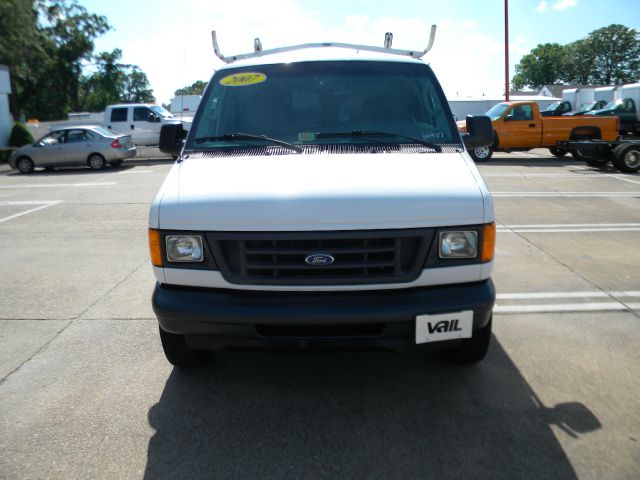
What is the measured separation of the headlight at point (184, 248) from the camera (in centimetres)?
304

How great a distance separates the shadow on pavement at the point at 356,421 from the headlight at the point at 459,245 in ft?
3.11

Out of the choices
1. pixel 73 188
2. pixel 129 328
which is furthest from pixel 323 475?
pixel 73 188

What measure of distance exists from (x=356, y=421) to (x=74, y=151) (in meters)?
17.8

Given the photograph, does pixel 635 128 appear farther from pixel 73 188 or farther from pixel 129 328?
pixel 129 328

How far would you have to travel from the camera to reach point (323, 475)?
267 centimetres

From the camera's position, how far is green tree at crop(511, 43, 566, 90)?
9962cm

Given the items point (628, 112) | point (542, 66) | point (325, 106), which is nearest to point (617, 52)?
point (542, 66)

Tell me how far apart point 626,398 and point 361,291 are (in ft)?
6.01

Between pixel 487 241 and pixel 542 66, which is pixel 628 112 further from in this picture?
pixel 542 66

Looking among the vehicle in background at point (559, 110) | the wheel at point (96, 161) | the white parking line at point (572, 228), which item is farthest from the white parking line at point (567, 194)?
the wheel at point (96, 161)

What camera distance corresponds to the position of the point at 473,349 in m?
3.58

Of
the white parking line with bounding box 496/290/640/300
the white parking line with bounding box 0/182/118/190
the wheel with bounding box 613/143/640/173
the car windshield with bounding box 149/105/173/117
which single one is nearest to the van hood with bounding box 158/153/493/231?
the white parking line with bounding box 496/290/640/300

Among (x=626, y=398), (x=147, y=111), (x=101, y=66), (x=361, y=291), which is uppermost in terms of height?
(x=101, y=66)

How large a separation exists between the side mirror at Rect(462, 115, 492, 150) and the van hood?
1080 mm
